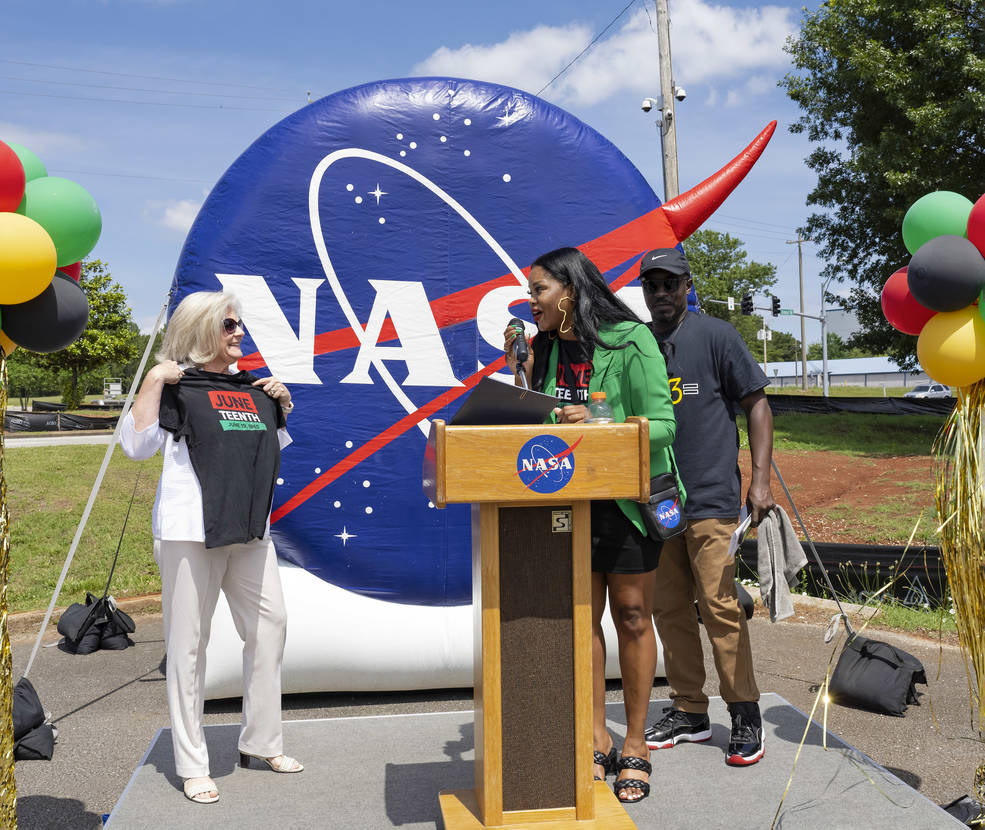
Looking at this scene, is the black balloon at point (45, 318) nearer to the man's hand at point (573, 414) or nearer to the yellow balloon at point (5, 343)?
the yellow balloon at point (5, 343)

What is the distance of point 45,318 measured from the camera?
269 centimetres

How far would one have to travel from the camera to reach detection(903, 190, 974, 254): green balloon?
2.92m

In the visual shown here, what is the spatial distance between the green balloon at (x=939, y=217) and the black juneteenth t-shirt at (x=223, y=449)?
2305 mm

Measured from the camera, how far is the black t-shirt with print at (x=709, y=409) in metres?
3.43

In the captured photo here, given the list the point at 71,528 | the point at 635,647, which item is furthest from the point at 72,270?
the point at 71,528

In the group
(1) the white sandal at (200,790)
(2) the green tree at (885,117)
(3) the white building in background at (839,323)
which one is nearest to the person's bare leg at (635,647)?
(1) the white sandal at (200,790)

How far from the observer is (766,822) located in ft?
9.55

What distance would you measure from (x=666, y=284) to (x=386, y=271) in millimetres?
1526

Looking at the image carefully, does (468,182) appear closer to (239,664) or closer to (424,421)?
(424,421)

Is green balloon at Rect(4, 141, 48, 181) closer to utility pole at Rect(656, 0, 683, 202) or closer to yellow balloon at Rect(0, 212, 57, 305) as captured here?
yellow balloon at Rect(0, 212, 57, 305)

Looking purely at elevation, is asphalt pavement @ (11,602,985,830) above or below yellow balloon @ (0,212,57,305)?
below

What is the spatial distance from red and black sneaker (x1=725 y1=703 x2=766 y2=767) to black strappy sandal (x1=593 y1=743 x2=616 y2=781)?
456 millimetres

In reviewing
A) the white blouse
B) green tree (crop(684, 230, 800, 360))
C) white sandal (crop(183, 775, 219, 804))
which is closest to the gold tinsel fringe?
the white blouse

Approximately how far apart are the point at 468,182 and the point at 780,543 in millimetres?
2277
